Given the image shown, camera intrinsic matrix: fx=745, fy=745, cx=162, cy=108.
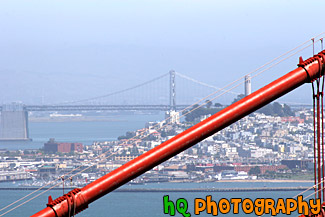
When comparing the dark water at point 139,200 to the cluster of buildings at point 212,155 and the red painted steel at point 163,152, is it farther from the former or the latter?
the red painted steel at point 163,152

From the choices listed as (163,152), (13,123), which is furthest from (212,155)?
(163,152)

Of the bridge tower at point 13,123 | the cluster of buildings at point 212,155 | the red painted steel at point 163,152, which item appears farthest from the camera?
the bridge tower at point 13,123

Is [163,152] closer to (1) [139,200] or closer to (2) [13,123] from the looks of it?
(1) [139,200]

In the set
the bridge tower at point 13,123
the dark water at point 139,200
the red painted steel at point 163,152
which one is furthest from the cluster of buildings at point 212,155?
the red painted steel at point 163,152

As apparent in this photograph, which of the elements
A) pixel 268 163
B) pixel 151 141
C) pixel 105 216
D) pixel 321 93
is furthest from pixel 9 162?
pixel 321 93

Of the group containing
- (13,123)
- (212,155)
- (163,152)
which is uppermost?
(13,123)

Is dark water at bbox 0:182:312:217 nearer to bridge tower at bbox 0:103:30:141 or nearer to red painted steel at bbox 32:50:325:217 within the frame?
red painted steel at bbox 32:50:325:217

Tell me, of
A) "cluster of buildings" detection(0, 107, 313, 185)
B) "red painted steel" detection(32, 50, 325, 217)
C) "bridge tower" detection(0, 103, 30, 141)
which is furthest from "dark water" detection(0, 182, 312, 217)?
"bridge tower" detection(0, 103, 30, 141)
